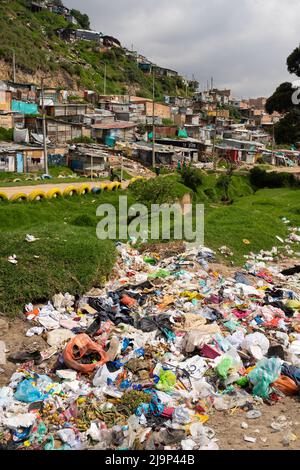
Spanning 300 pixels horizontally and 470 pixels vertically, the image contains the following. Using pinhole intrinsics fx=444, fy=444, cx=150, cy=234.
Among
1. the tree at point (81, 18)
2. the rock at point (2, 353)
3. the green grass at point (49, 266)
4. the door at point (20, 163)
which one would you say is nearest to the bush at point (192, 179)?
the door at point (20, 163)

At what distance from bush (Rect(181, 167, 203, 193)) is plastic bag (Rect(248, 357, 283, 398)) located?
68.6 feet

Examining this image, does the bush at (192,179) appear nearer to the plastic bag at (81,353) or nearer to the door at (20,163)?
the door at (20,163)

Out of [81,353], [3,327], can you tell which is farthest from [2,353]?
[81,353]

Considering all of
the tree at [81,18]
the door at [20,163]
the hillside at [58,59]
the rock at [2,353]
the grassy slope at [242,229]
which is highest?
the tree at [81,18]

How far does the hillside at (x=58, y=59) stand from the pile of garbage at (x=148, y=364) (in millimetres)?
36177

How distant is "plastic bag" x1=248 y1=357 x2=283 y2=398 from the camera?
515 cm

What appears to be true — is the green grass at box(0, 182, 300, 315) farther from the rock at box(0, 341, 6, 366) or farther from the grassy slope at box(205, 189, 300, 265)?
the rock at box(0, 341, 6, 366)

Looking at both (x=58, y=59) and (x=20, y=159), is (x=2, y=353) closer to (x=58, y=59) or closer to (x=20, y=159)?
(x=20, y=159)

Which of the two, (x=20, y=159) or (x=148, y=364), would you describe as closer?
(x=148, y=364)

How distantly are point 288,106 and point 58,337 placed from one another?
2331 cm

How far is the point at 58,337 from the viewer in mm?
6430

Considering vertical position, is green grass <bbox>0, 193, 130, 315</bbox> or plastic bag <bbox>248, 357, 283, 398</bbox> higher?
green grass <bbox>0, 193, 130, 315</bbox>

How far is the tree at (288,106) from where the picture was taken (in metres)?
25.3

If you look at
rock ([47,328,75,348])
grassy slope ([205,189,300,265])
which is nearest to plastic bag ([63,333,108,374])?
rock ([47,328,75,348])
